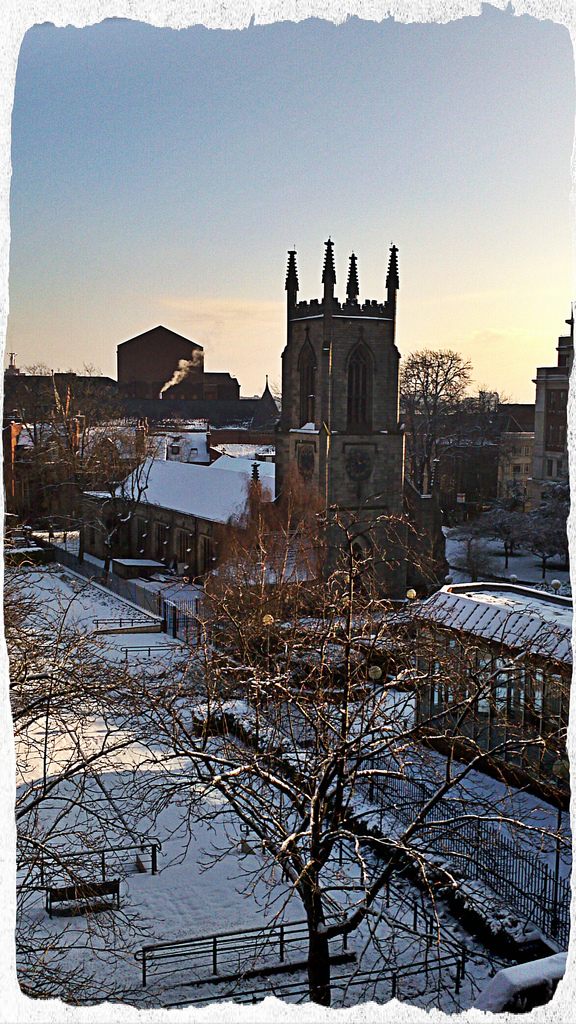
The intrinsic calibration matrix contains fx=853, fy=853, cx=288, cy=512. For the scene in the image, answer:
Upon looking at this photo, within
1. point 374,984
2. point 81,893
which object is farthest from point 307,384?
point 374,984

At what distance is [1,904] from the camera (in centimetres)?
181

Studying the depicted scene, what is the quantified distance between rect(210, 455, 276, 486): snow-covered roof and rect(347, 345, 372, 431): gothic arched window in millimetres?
4134

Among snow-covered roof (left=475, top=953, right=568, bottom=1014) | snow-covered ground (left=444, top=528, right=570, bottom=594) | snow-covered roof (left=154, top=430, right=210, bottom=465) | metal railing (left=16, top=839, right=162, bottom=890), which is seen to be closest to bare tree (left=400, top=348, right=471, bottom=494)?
snow-covered ground (left=444, top=528, right=570, bottom=594)

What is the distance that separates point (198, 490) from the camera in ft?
120

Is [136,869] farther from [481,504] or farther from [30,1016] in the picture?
[481,504]

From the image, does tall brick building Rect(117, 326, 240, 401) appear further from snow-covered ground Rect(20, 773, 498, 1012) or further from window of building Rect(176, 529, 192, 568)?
snow-covered ground Rect(20, 773, 498, 1012)

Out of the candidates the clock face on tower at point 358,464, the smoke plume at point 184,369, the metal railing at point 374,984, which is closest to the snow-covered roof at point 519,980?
the metal railing at point 374,984

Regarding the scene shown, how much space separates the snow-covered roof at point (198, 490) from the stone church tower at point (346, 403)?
2055 mm

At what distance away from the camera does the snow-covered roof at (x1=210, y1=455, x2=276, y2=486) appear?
3538cm

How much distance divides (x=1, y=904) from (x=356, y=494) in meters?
31.7

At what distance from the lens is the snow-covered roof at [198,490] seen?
33062 mm

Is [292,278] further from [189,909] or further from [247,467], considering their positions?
[189,909]

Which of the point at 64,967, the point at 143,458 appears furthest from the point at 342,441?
the point at 64,967

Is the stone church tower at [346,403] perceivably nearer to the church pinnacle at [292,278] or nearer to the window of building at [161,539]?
the church pinnacle at [292,278]
